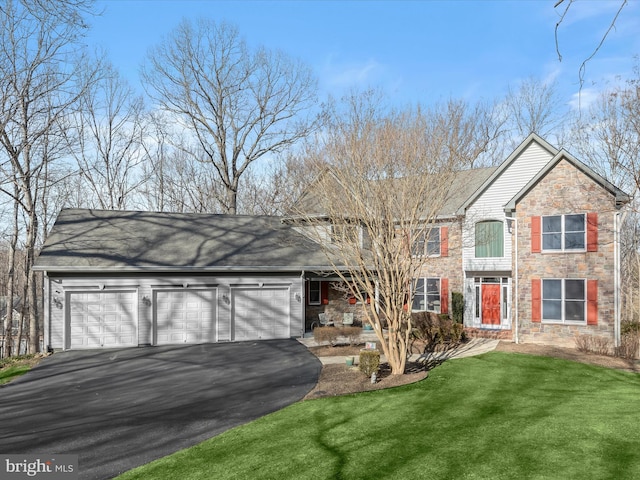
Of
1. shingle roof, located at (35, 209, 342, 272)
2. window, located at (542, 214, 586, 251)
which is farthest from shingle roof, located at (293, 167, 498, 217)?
window, located at (542, 214, 586, 251)

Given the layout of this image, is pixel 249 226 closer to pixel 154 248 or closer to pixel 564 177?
pixel 154 248

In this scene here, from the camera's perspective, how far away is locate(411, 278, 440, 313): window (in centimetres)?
2541

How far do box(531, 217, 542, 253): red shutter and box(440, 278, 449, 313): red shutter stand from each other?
18.5 ft

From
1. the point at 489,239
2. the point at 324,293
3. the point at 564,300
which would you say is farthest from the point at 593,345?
the point at 324,293

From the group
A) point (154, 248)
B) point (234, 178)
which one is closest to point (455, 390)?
point (154, 248)

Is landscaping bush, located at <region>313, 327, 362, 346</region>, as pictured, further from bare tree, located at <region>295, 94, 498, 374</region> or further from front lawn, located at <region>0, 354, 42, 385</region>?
front lawn, located at <region>0, 354, 42, 385</region>

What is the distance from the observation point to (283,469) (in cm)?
779

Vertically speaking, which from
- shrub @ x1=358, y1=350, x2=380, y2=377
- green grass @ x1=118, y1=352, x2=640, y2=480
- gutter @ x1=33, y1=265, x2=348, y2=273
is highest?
gutter @ x1=33, y1=265, x2=348, y2=273

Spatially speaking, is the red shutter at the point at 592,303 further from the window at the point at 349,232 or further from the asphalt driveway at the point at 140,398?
the asphalt driveway at the point at 140,398

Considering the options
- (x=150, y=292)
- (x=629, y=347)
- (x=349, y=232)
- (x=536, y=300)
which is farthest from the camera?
(x=150, y=292)

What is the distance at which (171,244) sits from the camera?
2198cm

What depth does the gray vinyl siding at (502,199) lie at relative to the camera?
2198 cm

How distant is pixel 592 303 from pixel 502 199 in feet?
20.9

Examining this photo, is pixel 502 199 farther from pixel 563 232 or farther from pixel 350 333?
pixel 350 333
